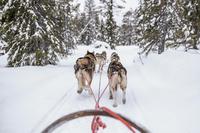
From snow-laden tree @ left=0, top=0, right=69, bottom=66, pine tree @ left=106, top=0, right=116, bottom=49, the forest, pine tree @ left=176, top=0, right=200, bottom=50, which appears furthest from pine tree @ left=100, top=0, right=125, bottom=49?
pine tree @ left=176, top=0, right=200, bottom=50

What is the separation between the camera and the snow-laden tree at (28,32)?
14.0 m

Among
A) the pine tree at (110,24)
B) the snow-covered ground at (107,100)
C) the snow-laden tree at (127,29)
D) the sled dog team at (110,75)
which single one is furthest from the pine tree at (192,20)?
the snow-laden tree at (127,29)

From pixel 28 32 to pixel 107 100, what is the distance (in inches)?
317

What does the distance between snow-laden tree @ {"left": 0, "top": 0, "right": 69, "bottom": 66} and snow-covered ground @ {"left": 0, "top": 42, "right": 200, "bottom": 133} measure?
269 centimetres

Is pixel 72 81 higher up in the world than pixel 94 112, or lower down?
lower down

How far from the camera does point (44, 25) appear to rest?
1470 centimetres

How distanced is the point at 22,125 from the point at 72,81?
5.72 m

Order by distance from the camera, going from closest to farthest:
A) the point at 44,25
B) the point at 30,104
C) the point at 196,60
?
the point at 30,104 < the point at 196,60 < the point at 44,25

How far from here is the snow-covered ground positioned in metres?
5.54

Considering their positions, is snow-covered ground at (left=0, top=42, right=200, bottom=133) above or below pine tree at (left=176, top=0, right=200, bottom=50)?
below

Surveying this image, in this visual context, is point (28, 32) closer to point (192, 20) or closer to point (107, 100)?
point (107, 100)

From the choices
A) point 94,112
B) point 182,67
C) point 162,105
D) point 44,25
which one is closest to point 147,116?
point 162,105

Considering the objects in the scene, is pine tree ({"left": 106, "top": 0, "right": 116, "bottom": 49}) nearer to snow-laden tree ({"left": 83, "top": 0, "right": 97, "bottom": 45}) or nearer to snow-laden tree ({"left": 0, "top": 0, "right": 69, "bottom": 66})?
snow-laden tree ({"left": 83, "top": 0, "right": 97, "bottom": 45})

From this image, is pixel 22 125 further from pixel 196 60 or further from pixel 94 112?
pixel 196 60
